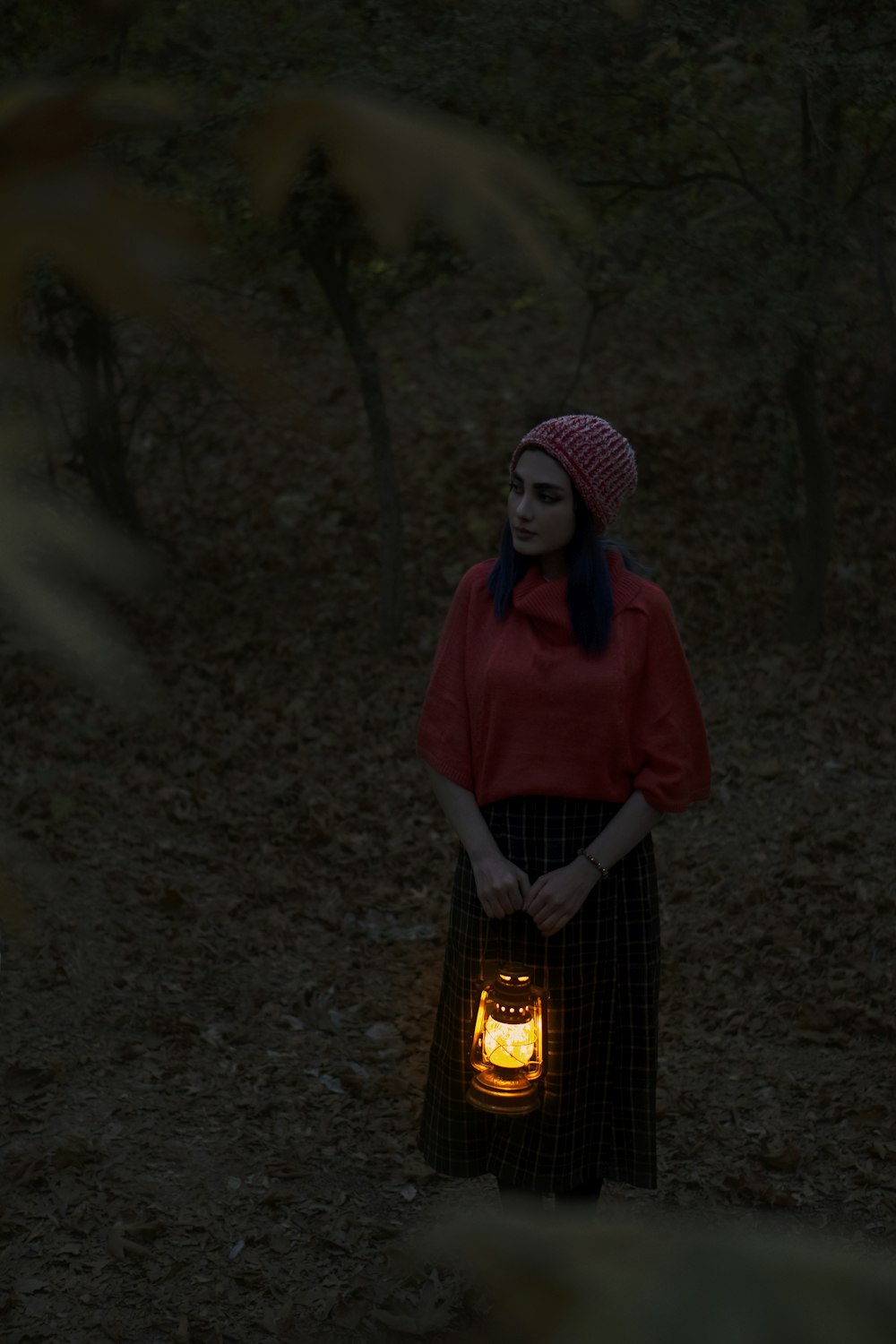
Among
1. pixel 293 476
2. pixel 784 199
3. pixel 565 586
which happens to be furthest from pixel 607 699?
pixel 293 476

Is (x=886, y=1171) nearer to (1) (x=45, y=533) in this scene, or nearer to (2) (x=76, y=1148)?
(2) (x=76, y=1148)

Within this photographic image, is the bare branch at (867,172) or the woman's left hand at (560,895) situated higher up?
the bare branch at (867,172)

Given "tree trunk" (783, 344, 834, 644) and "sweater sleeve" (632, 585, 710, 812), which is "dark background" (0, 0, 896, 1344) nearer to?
"tree trunk" (783, 344, 834, 644)

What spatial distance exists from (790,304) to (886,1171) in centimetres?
439

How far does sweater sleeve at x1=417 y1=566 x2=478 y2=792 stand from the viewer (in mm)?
2904

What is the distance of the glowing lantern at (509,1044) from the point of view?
2.78m

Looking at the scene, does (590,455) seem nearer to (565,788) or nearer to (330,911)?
(565,788)

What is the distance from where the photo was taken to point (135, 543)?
928mm

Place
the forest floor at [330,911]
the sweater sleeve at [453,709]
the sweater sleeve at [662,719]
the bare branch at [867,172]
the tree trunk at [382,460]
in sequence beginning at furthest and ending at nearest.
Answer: the tree trunk at [382,460] → the bare branch at [867,172] → the forest floor at [330,911] → the sweater sleeve at [453,709] → the sweater sleeve at [662,719]

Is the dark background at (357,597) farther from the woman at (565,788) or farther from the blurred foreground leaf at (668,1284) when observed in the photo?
the woman at (565,788)

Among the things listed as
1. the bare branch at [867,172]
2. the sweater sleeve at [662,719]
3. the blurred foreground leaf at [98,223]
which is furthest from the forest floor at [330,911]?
the bare branch at [867,172]

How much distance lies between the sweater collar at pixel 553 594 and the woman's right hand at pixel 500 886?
1.63 ft

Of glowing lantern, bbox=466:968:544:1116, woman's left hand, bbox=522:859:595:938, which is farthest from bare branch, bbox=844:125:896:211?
glowing lantern, bbox=466:968:544:1116

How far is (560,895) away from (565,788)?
22cm
